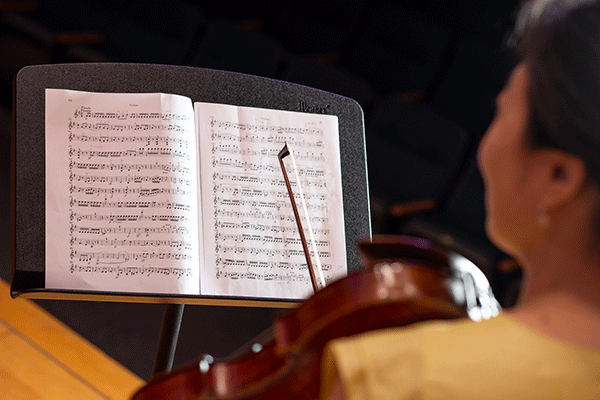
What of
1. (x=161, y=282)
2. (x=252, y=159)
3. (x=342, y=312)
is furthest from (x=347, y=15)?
(x=342, y=312)

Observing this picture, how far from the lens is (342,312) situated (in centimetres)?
65

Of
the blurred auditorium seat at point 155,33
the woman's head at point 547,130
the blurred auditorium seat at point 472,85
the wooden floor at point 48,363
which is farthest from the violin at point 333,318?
the blurred auditorium seat at point 155,33

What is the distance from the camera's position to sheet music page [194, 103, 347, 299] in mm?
1132

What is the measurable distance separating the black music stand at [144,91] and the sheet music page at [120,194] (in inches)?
0.7

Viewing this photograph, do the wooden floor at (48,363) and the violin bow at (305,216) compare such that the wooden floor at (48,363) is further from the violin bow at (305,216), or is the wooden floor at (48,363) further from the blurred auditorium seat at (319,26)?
the blurred auditorium seat at (319,26)

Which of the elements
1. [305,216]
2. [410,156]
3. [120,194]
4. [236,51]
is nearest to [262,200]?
[305,216]

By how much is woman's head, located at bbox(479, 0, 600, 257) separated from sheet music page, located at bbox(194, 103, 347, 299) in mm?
605

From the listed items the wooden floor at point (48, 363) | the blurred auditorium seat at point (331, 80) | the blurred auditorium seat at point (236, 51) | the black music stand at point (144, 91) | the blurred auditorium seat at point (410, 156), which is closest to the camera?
the black music stand at point (144, 91)

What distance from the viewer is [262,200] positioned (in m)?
1.17

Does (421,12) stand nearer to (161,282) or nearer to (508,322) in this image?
(161,282)

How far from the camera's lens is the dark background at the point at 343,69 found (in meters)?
2.11

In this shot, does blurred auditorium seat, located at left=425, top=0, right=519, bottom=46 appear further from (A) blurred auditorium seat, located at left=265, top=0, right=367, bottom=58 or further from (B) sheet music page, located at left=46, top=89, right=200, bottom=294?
(B) sheet music page, located at left=46, top=89, right=200, bottom=294

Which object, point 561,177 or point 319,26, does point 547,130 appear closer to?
point 561,177

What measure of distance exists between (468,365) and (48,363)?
58.8 inches
